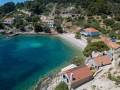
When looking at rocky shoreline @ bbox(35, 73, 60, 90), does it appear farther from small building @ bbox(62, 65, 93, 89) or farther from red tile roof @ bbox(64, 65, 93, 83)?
red tile roof @ bbox(64, 65, 93, 83)

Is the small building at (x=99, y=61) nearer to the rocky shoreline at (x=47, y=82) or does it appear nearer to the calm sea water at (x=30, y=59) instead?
the calm sea water at (x=30, y=59)

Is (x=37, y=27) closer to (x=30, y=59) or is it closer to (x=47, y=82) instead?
(x=30, y=59)

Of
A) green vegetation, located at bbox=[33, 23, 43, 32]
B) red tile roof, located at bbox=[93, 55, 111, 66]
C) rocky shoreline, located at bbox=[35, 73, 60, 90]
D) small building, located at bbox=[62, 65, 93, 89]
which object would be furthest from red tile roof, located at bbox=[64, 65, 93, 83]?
green vegetation, located at bbox=[33, 23, 43, 32]

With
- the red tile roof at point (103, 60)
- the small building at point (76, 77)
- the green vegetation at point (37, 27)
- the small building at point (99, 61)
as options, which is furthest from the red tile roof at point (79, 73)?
the green vegetation at point (37, 27)

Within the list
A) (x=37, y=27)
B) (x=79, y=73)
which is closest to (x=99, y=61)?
(x=79, y=73)

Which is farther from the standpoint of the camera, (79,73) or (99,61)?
(99,61)

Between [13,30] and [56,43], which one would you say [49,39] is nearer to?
[56,43]

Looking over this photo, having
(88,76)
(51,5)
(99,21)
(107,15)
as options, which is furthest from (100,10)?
(88,76)
